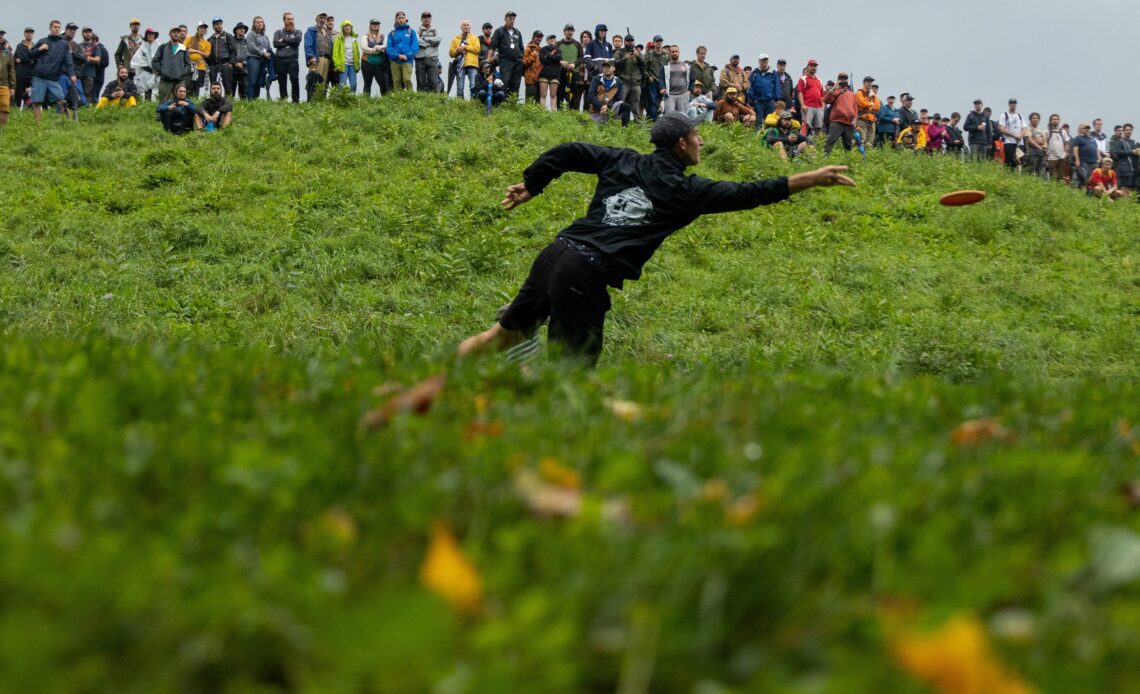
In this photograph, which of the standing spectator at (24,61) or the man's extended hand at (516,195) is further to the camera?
the standing spectator at (24,61)

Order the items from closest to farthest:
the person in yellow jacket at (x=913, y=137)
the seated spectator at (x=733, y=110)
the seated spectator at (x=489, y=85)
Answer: the seated spectator at (x=489, y=85) → the seated spectator at (x=733, y=110) → the person in yellow jacket at (x=913, y=137)

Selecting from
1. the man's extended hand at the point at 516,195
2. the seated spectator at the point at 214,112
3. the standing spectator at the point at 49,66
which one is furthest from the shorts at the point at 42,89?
the man's extended hand at the point at 516,195

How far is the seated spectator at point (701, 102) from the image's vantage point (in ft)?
87.7

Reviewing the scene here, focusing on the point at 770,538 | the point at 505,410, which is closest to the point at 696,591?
the point at 770,538

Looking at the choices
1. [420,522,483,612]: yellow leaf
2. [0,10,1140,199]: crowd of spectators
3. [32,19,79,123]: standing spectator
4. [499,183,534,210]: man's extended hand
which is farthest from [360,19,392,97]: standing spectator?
[420,522,483,612]: yellow leaf

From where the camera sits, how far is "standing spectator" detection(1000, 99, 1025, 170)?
30234mm

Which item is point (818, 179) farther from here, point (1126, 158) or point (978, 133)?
point (1126, 158)

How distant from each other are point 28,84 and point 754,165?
16.8 m

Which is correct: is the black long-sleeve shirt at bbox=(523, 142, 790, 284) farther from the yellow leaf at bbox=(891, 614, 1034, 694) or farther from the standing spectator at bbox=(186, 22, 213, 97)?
the standing spectator at bbox=(186, 22, 213, 97)

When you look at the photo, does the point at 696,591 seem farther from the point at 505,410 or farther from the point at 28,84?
the point at 28,84

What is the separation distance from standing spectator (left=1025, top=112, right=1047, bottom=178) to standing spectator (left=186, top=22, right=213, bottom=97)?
2098 cm

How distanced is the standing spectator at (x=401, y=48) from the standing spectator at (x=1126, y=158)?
1874cm

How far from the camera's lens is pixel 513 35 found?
26.9 m

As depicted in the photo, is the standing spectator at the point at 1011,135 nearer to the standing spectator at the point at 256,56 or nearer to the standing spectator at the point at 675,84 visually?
the standing spectator at the point at 675,84
